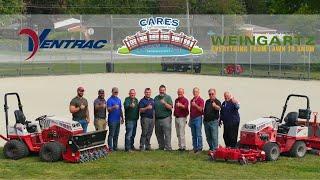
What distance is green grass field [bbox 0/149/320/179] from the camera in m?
11.0

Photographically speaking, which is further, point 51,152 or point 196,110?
point 196,110

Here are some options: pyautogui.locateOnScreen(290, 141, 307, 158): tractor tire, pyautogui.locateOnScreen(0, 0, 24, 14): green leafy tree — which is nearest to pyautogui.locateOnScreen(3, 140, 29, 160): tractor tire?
pyautogui.locateOnScreen(290, 141, 307, 158): tractor tire

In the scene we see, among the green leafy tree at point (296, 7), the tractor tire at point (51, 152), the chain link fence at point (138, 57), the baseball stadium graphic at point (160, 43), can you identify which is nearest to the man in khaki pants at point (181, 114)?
the tractor tire at point (51, 152)

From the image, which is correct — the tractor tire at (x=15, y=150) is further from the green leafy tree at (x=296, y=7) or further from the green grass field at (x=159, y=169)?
the green leafy tree at (x=296, y=7)

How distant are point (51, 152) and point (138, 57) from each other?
26.8m

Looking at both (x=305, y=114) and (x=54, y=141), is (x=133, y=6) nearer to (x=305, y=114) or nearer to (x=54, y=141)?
(x=305, y=114)

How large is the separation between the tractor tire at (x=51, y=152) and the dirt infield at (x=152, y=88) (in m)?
2.47

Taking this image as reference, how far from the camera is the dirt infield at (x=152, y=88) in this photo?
20172mm

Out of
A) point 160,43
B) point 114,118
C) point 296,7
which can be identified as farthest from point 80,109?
point 296,7

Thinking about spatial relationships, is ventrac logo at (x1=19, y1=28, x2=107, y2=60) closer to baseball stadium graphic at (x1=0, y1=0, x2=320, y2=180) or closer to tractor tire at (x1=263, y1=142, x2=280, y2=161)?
baseball stadium graphic at (x1=0, y1=0, x2=320, y2=180)

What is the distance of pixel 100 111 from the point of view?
13.6 m

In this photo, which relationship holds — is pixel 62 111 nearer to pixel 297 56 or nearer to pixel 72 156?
pixel 72 156

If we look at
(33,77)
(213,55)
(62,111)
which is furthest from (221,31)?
(62,111)

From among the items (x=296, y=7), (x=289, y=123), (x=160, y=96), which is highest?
(x=296, y=7)
